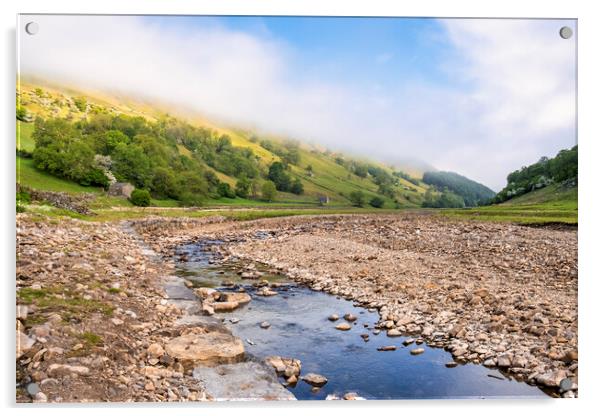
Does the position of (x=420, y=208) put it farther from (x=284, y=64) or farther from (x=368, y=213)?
(x=284, y=64)

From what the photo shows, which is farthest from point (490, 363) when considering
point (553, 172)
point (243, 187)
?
point (243, 187)

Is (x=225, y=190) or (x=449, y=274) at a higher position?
(x=225, y=190)

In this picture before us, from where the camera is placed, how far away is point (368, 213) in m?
7.55

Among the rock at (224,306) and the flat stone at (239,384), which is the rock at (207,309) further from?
the flat stone at (239,384)

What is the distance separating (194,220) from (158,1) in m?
3.37

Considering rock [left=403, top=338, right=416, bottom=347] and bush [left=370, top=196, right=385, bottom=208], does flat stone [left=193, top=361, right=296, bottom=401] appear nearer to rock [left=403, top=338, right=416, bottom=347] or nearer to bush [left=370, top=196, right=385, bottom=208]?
rock [left=403, top=338, right=416, bottom=347]

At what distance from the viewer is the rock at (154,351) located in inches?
216

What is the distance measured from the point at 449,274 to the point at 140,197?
559cm

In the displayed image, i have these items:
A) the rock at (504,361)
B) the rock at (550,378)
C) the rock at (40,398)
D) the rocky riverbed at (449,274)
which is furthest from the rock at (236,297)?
the rock at (550,378)

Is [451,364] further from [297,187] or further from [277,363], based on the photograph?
[297,187]

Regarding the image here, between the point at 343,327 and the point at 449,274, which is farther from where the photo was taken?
the point at 449,274

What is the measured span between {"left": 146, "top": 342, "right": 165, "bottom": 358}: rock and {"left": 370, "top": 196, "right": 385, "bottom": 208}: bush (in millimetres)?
3937

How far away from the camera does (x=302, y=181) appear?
7367mm

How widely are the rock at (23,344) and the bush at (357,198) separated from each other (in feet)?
16.2
